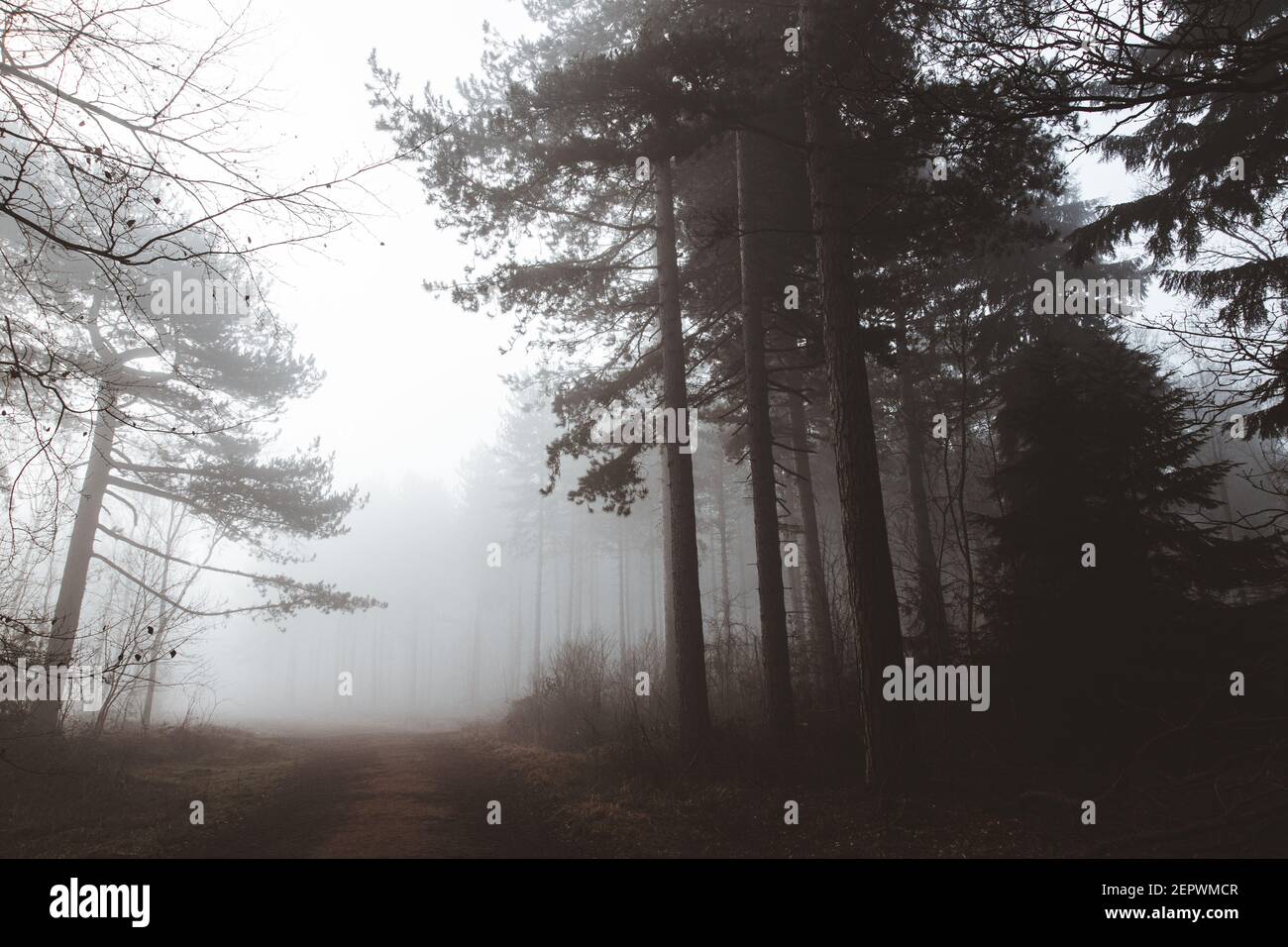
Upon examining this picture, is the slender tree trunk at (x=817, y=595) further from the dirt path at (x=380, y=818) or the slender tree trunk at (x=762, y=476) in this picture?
the dirt path at (x=380, y=818)

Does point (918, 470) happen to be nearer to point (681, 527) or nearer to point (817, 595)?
point (817, 595)

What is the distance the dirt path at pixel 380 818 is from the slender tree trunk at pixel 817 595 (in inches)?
202

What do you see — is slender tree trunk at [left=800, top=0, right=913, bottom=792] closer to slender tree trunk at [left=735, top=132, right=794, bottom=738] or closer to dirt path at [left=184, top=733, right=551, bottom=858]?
slender tree trunk at [left=735, top=132, right=794, bottom=738]

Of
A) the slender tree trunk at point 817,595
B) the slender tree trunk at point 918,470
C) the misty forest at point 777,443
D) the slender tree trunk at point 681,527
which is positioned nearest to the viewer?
the misty forest at point 777,443

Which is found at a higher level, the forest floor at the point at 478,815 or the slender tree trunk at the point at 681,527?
the slender tree trunk at the point at 681,527

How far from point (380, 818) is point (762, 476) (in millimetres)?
6840

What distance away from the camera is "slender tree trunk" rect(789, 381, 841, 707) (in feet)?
32.7

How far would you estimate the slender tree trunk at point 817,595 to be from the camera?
9961 millimetres

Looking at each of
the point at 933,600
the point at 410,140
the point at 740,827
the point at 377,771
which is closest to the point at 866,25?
the point at 410,140

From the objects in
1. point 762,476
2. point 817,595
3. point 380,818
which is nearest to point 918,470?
point 817,595

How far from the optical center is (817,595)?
13148 mm

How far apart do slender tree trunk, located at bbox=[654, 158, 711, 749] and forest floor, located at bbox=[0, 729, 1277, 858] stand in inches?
40.4

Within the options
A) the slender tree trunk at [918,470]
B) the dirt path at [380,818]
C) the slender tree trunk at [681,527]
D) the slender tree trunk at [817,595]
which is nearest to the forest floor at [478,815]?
the dirt path at [380,818]
